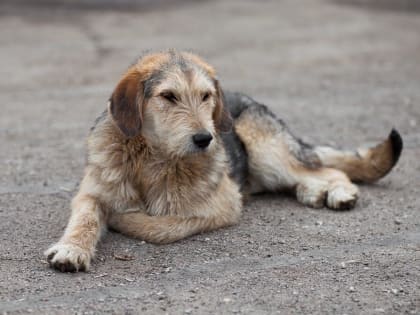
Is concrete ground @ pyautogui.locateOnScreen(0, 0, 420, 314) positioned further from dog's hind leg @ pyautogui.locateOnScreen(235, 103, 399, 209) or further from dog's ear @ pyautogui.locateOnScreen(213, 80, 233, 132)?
dog's ear @ pyautogui.locateOnScreen(213, 80, 233, 132)

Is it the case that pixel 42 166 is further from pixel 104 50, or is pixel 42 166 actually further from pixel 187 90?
pixel 104 50

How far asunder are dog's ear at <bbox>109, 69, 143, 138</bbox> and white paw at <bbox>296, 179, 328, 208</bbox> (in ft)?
6.85

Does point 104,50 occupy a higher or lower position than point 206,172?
lower

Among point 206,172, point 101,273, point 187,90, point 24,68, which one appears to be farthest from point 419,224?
point 24,68

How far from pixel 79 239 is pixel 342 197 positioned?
8.64ft

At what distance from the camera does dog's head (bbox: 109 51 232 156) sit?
602cm

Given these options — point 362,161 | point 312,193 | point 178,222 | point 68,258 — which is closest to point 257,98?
point 362,161

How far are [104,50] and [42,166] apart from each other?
248 inches

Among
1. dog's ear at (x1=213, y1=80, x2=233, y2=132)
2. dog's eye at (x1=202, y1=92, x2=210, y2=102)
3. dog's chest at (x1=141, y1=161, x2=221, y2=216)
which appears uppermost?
dog's eye at (x1=202, y1=92, x2=210, y2=102)

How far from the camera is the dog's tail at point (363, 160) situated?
774 centimetres

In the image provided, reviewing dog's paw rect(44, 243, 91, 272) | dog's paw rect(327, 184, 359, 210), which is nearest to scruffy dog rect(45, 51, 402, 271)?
dog's paw rect(44, 243, 91, 272)

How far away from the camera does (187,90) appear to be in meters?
6.21

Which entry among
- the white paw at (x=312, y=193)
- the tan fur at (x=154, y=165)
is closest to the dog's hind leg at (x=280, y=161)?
the white paw at (x=312, y=193)

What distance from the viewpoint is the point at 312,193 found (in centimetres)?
750
